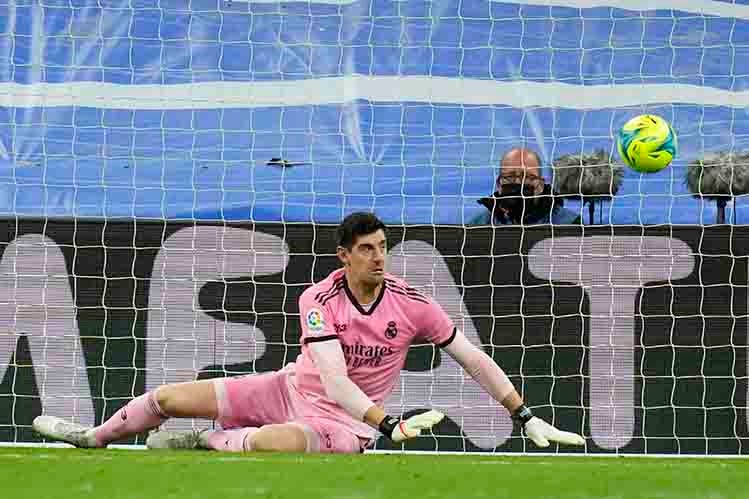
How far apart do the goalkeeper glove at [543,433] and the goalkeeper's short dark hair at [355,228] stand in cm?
106

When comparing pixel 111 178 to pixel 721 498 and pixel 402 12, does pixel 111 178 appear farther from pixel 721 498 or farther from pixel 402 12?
pixel 721 498

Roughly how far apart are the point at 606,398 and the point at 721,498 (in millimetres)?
3203

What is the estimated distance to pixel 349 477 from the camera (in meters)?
5.01

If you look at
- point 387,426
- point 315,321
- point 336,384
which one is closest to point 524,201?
point 315,321

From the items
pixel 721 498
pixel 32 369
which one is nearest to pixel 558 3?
pixel 32 369

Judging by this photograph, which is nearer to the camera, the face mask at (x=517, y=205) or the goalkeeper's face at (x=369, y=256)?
the goalkeeper's face at (x=369, y=256)

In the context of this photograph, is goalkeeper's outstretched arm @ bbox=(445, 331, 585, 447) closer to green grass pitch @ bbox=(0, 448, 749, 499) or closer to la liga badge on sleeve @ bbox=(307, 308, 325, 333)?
green grass pitch @ bbox=(0, 448, 749, 499)

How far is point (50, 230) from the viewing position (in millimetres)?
7898

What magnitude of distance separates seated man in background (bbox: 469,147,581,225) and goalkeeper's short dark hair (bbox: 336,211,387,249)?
1770 millimetres

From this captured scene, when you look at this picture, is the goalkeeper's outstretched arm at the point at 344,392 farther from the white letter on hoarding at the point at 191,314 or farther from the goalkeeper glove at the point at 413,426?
the white letter on hoarding at the point at 191,314

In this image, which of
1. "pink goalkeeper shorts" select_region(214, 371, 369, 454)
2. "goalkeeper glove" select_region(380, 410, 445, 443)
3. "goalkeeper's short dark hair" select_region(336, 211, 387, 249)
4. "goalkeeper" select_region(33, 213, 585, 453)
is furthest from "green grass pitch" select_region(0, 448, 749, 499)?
"goalkeeper's short dark hair" select_region(336, 211, 387, 249)

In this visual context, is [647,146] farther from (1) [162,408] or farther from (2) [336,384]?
(1) [162,408]

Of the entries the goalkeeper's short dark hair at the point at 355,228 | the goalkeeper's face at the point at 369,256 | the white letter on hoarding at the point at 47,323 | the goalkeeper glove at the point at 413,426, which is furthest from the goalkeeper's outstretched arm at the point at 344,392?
the white letter on hoarding at the point at 47,323

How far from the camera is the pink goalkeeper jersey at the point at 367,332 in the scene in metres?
6.47
